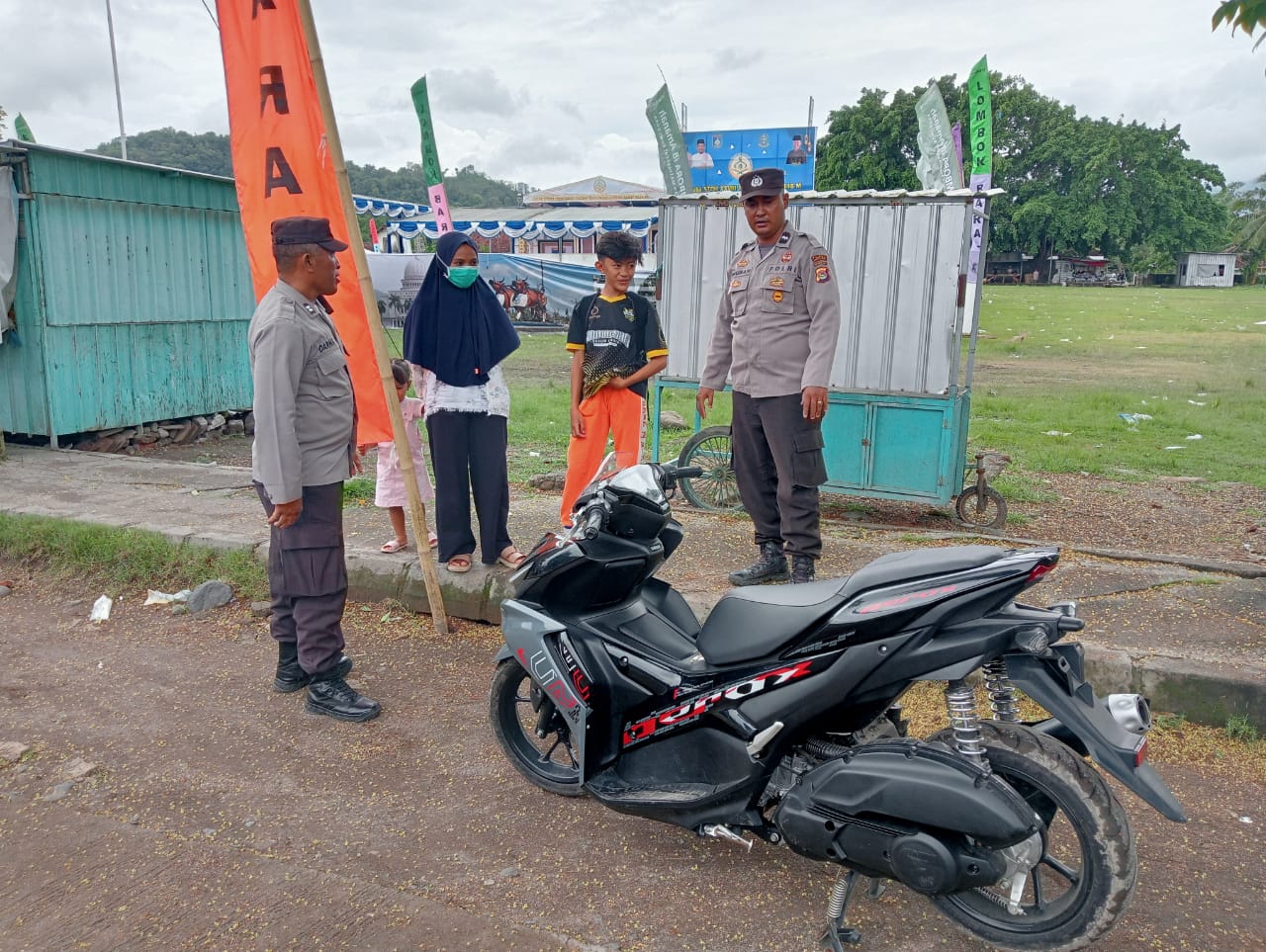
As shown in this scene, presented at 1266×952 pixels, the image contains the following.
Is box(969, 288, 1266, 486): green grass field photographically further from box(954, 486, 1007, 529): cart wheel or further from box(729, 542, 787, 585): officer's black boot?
box(729, 542, 787, 585): officer's black boot

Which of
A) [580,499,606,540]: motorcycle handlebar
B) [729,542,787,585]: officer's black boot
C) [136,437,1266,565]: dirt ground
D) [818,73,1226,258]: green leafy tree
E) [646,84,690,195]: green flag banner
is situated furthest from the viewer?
[818,73,1226,258]: green leafy tree

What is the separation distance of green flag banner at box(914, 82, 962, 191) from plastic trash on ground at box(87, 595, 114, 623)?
1131 centimetres

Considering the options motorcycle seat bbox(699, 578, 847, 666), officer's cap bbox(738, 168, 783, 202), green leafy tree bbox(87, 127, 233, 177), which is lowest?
motorcycle seat bbox(699, 578, 847, 666)

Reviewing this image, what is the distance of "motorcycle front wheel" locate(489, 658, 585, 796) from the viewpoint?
3236 mm

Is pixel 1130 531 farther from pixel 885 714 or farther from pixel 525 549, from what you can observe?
pixel 885 714

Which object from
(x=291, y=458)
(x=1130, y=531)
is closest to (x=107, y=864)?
(x=291, y=458)

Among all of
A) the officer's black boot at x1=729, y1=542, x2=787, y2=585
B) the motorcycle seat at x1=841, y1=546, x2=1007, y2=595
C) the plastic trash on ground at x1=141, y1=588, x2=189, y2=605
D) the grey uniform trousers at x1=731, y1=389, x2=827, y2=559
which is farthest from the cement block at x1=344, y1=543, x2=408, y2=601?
the motorcycle seat at x1=841, y1=546, x2=1007, y2=595

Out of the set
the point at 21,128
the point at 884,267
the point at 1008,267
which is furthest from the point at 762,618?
the point at 1008,267

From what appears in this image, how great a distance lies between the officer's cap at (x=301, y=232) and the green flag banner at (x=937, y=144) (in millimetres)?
Result: 10979

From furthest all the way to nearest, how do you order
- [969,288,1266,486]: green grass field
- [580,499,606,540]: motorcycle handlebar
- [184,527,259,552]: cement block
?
[969,288,1266,486]: green grass field → [184,527,259,552]: cement block → [580,499,606,540]: motorcycle handlebar

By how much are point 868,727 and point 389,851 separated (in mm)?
1518

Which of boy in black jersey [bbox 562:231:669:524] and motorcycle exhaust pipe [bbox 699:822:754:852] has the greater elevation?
boy in black jersey [bbox 562:231:669:524]

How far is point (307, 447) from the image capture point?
3748 mm

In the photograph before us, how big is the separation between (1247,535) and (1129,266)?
57.8m
